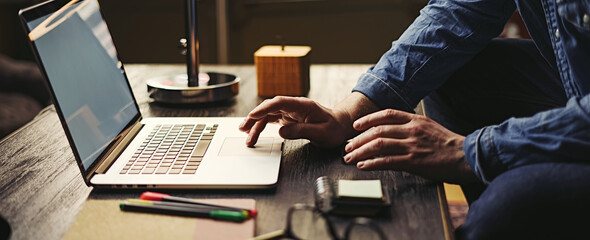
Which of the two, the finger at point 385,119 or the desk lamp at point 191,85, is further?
the desk lamp at point 191,85

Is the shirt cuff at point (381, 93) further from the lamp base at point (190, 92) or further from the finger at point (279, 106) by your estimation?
the lamp base at point (190, 92)

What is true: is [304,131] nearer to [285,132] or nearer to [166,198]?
[285,132]

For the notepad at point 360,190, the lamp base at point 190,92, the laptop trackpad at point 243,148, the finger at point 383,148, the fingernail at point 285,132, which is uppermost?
the notepad at point 360,190

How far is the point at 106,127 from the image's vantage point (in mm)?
828

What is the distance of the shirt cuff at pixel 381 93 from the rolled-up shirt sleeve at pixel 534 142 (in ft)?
0.96

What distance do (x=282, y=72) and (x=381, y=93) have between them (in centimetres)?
33

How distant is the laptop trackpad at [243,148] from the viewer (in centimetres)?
82

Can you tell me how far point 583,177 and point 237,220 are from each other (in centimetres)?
42

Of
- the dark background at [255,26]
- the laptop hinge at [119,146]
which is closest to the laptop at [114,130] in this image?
the laptop hinge at [119,146]

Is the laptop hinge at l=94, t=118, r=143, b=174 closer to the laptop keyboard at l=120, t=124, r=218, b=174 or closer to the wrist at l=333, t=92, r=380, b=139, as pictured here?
the laptop keyboard at l=120, t=124, r=218, b=174

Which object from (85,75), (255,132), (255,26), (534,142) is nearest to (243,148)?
(255,132)

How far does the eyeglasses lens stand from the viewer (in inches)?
22.6

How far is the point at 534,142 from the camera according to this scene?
0.70 metres

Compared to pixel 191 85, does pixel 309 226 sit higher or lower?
higher
